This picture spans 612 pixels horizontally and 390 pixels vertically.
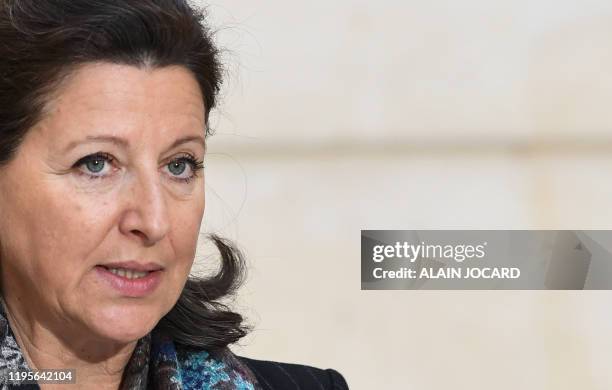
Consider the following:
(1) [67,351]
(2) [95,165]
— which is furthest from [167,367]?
(2) [95,165]

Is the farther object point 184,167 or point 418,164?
point 418,164

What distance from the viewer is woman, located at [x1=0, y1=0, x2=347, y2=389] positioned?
1476 mm

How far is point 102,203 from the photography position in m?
1.47

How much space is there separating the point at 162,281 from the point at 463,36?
1965 millimetres

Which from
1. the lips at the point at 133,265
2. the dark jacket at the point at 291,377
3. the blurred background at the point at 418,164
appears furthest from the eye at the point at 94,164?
the blurred background at the point at 418,164

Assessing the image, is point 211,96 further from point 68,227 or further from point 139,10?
point 68,227

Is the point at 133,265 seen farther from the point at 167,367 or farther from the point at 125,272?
the point at 167,367

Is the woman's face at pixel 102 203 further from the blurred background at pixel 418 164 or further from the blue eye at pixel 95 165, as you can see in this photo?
the blurred background at pixel 418 164

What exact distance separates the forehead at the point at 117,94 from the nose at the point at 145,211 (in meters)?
0.10

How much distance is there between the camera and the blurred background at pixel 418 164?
328 centimetres

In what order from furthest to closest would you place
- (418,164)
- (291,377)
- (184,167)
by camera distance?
(418,164)
(291,377)
(184,167)

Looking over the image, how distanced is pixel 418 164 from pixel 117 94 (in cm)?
188

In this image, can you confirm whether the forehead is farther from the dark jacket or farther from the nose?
the dark jacket

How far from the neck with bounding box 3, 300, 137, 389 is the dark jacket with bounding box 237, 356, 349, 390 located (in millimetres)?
310
